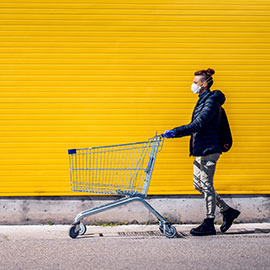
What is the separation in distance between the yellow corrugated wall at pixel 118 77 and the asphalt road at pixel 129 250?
846 millimetres

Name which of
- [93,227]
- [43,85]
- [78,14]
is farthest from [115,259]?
[78,14]

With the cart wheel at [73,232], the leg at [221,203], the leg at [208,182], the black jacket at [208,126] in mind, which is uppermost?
the black jacket at [208,126]

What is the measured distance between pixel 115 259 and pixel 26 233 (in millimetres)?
1793

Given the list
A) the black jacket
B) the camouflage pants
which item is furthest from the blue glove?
the camouflage pants

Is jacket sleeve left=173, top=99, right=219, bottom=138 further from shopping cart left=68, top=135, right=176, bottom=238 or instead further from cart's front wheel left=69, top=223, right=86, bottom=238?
cart's front wheel left=69, top=223, right=86, bottom=238

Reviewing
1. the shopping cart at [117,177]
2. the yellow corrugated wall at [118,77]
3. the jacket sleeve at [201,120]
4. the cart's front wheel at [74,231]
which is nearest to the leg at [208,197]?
the shopping cart at [117,177]

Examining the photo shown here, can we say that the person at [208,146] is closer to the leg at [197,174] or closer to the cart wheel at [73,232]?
the leg at [197,174]

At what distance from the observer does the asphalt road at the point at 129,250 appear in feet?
16.8

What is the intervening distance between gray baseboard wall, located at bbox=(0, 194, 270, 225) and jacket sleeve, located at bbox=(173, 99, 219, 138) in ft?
4.66

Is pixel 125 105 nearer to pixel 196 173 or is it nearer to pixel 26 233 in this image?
pixel 196 173

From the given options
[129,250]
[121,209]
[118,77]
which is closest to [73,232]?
[129,250]

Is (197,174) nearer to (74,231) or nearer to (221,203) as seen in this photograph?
(221,203)

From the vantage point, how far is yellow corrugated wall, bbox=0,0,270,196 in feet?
22.8

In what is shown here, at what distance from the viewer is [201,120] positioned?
6.10 metres
